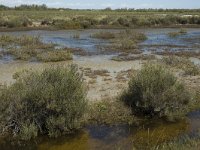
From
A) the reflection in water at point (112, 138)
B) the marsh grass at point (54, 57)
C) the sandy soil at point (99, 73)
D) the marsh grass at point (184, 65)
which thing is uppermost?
the marsh grass at point (54, 57)

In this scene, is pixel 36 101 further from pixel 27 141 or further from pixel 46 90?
pixel 27 141

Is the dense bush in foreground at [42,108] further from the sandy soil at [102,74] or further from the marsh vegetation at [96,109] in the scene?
the sandy soil at [102,74]

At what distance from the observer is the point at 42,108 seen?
11.3m

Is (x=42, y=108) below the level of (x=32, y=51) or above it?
above

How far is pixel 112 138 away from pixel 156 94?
8.04 ft

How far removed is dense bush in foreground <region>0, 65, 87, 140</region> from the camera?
1094 cm

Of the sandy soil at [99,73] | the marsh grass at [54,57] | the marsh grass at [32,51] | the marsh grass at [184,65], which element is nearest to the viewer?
the sandy soil at [99,73]

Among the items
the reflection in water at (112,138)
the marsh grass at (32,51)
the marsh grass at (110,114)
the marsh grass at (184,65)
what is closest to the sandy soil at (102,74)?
the marsh grass at (184,65)

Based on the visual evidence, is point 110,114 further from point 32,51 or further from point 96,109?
point 32,51

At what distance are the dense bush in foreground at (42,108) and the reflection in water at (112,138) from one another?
323mm

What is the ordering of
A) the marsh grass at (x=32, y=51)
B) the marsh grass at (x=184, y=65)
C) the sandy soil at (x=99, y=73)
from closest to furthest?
the sandy soil at (x=99, y=73) → the marsh grass at (x=184, y=65) → the marsh grass at (x=32, y=51)

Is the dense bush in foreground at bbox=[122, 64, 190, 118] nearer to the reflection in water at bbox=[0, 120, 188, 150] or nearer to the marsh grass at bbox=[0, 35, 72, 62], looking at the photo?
the reflection in water at bbox=[0, 120, 188, 150]

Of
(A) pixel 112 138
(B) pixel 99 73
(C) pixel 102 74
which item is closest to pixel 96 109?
(A) pixel 112 138

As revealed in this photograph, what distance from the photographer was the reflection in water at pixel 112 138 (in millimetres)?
10523
